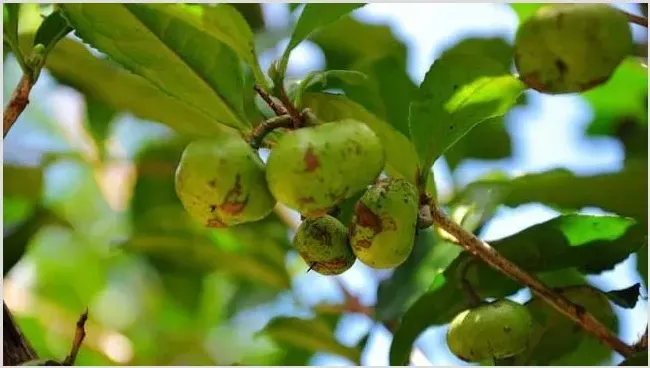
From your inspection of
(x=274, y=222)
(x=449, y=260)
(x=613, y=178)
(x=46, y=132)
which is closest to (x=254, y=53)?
(x=449, y=260)

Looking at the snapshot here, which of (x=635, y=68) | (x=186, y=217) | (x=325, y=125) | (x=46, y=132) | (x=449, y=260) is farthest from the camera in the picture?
(x=46, y=132)

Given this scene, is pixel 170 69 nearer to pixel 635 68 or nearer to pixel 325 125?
pixel 325 125

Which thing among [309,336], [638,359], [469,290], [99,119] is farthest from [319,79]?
[99,119]

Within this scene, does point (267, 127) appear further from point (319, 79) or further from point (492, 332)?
point (492, 332)

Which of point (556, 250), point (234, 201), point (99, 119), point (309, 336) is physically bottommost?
point (309, 336)

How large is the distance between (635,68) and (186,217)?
76cm

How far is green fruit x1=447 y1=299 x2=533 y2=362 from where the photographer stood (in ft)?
3.23

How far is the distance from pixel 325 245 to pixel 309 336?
2.18 feet

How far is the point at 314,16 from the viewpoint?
985 millimetres

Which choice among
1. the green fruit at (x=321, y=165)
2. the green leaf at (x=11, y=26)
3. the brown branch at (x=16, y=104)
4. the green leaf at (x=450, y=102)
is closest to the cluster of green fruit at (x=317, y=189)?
the green fruit at (x=321, y=165)

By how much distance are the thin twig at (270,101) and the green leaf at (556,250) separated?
1.11 feet

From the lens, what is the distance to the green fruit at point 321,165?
79 centimetres

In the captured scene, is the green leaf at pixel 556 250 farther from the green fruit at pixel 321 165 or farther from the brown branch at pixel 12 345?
the brown branch at pixel 12 345

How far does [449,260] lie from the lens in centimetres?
117
